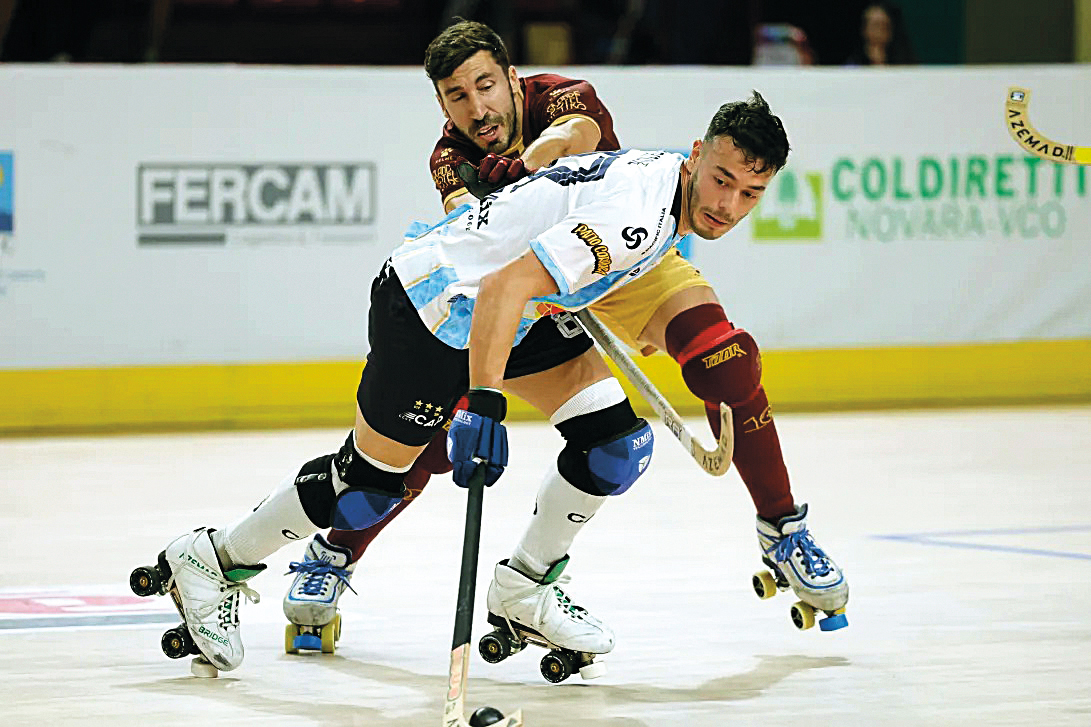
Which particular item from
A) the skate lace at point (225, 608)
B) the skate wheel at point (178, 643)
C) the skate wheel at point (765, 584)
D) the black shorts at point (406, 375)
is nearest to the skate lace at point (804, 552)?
the skate wheel at point (765, 584)

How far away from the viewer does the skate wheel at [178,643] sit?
13.1 ft

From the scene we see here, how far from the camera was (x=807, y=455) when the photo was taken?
743 cm

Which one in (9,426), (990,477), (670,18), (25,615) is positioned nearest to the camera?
(25,615)

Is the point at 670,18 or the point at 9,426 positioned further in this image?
the point at 670,18

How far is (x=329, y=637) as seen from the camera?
4207 mm

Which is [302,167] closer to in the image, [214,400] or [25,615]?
[214,400]

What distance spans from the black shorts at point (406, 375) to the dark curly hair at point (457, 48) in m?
0.66

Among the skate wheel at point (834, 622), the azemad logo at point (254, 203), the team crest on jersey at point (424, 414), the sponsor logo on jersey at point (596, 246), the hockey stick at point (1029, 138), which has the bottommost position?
the skate wheel at point (834, 622)

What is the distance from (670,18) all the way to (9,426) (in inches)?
160

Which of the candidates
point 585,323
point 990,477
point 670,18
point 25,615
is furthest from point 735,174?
point 670,18

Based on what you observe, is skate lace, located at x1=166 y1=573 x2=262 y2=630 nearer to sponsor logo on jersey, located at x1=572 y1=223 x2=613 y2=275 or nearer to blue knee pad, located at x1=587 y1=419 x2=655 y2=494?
blue knee pad, located at x1=587 y1=419 x2=655 y2=494

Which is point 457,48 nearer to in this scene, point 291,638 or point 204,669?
point 291,638

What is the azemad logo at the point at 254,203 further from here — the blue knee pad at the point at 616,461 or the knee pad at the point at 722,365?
the blue knee pad at the point at 616,461

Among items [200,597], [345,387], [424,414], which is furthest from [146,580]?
[345,387]
